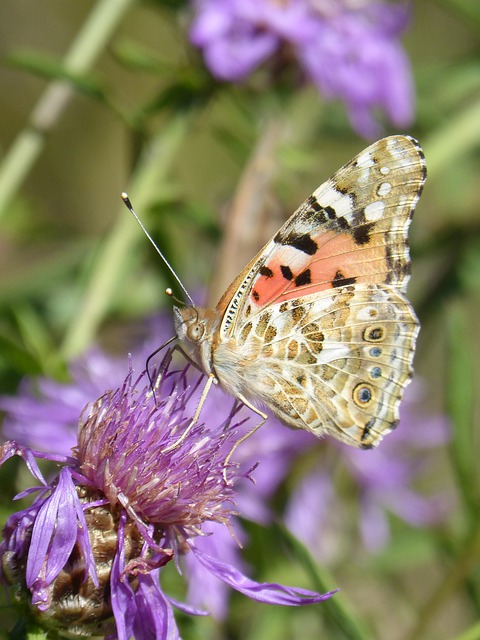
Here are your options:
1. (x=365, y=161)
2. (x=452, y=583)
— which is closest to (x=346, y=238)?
(x=365, y=161)

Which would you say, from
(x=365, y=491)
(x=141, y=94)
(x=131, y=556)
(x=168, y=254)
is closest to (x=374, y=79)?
(x=168, y=254)

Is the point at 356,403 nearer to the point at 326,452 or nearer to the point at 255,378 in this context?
the point at 255,378

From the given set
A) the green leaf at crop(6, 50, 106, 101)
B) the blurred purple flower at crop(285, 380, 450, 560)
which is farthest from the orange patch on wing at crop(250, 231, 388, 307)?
the blurred purple flower at crop(285, 380, 450, 560)

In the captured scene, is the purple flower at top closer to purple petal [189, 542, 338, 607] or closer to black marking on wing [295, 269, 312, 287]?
black marking on wing [295, 269, 312, 287]

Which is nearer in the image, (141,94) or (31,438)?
(31,438)

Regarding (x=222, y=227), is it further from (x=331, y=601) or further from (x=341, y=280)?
(x=331, y=601)
